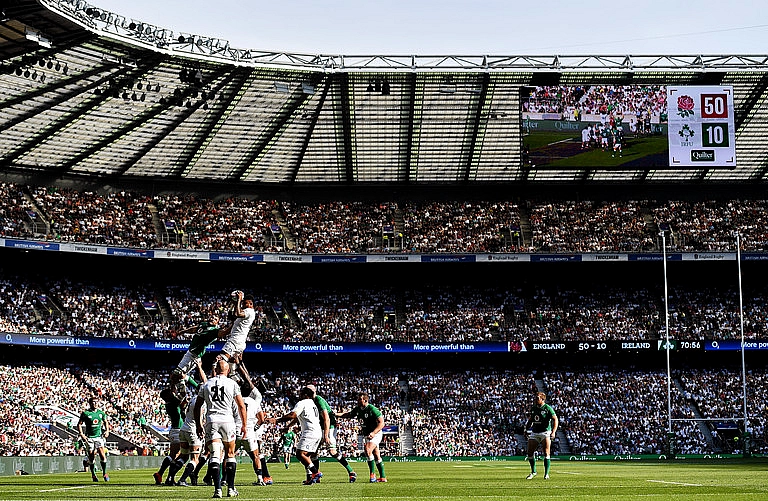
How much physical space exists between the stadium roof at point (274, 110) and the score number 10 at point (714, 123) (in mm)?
1384

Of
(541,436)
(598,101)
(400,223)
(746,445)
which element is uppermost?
(598,101)

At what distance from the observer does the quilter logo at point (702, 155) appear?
186ft

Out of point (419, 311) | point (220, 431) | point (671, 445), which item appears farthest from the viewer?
point (419, 311)

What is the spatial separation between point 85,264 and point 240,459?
18077mm

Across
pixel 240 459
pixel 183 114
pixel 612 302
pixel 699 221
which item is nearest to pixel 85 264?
pixel 183 114

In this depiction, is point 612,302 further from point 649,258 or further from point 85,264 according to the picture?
point 85,264

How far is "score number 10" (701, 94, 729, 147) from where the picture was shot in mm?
56125

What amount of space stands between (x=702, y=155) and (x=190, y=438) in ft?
142

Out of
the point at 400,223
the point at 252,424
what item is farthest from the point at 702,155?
the point at 252,424

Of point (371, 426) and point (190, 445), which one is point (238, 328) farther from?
point (371, 426)

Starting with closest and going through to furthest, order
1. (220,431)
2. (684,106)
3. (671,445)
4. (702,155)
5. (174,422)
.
Answer: (220,431)
(174,422)
(684,106)
(702,155)
(671,445)

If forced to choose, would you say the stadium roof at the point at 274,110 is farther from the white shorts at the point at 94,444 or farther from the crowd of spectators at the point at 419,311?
the white shorts at the point at 94,444

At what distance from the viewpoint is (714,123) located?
5628cm

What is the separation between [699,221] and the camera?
6825 centimetres
